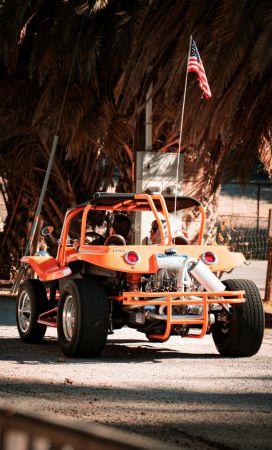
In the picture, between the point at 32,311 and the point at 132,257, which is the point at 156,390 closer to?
the point at 132,257

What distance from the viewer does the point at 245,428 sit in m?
5.62

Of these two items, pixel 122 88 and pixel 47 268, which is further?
pixel 122 88

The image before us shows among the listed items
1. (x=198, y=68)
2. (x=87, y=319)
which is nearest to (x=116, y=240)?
(x=87, y=319)

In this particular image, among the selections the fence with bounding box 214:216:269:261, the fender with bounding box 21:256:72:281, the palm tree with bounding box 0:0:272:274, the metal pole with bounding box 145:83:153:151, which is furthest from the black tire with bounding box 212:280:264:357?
the fence with bounding box 214:216:269:261

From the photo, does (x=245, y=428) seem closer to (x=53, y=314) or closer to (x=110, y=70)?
(x=53, y=314)

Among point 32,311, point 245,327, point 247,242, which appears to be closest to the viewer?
point 245,327

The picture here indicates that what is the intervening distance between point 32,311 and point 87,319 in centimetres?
167

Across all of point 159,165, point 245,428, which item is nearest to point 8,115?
point 159,165

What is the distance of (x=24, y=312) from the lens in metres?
10.9

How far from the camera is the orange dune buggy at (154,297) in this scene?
906 centimetres

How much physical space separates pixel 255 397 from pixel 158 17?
297 inches

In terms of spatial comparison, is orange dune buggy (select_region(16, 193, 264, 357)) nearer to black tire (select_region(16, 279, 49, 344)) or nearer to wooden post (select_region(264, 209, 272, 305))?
black tire (select_region(16, 279, 49, 344))

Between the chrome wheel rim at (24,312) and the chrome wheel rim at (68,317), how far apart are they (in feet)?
3.89

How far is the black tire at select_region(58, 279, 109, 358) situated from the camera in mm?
8992
